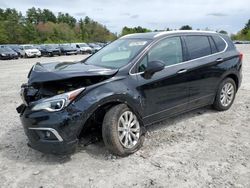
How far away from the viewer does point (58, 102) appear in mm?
3688

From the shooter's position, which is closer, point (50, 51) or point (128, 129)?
point (128, 129)

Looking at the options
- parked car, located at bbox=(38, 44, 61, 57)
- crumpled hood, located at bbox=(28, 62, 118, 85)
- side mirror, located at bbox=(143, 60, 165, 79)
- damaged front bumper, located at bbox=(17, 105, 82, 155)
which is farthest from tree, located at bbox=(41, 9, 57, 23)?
damaged front bumper, located at bbox=(17, 105, 82, 155)

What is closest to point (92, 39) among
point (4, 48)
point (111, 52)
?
point (4, 48)

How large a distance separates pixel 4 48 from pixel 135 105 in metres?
30.5

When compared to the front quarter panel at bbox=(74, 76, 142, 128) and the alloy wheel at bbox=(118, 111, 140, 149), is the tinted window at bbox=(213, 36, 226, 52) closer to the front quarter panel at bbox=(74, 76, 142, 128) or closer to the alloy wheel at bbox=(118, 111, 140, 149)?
the front quarter panel at bbox=(74, 76, 142, 128)

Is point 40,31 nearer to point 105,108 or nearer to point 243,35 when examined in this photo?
point 243,35

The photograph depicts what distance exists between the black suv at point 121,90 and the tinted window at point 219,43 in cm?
28

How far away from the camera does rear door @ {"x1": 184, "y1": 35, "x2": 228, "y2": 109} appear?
510 cm

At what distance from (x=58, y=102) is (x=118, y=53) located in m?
1.59

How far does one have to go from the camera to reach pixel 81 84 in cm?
395

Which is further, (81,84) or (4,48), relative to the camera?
(4,48)

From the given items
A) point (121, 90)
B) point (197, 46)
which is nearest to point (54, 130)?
point (121, 90)

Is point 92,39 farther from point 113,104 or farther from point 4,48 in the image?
point 113,104

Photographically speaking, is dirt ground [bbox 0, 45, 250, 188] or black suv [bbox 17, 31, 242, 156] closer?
dirt ground [bbox 0, 45, 250, 188]
